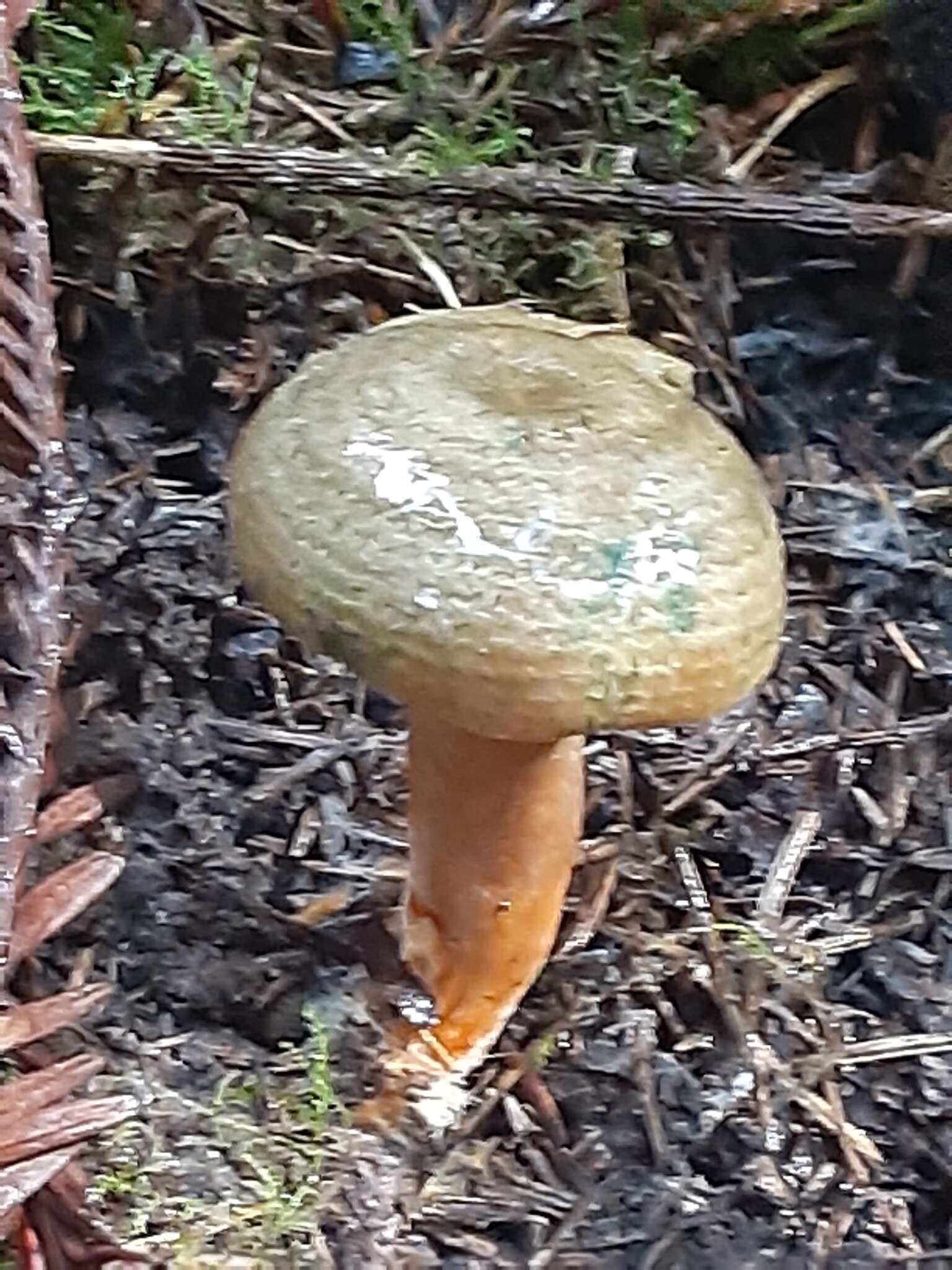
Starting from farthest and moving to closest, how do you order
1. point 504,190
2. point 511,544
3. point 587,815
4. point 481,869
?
point 587,815 < point 504,190 < point 481,869 < point 511,544

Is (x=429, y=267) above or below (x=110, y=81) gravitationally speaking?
below

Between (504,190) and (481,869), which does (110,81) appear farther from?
(481,869)

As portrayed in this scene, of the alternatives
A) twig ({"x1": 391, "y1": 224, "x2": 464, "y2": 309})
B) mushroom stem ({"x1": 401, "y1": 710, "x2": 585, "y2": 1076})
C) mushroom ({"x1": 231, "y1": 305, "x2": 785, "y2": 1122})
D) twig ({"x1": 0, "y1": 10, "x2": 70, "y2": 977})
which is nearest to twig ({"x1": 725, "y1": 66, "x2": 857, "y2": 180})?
twig ({"x1": 391, "y1": 224, "x2": 464, "y2": 309})

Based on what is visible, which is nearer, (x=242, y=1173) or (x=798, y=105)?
(x=242, y=1173)

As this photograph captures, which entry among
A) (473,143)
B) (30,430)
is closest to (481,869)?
(30,430)

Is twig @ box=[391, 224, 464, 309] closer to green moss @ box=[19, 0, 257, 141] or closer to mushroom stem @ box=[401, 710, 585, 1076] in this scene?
green moss @ box=[19, 0, 257, 141]

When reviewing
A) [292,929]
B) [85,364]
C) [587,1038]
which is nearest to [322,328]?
[85,364]

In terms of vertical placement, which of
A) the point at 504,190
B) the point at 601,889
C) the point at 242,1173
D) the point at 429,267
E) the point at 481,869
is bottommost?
the point at 242,1173
